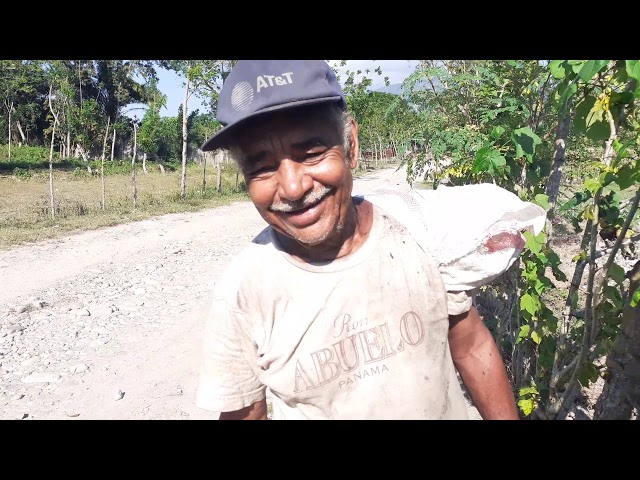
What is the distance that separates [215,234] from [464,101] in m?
7.42

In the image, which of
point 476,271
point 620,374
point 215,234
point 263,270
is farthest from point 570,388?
point 215,234

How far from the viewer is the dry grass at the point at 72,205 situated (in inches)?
425

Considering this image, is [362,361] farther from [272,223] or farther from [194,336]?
[194,336]

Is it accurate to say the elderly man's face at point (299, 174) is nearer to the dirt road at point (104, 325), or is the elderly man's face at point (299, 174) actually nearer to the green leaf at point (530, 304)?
the green leaf at point (530, 304)

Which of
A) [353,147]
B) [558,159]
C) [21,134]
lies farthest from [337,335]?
[21,134]

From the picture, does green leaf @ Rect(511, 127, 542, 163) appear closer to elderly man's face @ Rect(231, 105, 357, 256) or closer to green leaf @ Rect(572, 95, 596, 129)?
green leaf @ Rect(572, 95, 596, 129)

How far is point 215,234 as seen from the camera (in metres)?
10.8

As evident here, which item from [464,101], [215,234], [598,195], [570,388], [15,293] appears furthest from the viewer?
[215,234]

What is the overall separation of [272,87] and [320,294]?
564 mm

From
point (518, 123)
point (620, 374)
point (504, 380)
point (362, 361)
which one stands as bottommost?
point (620, 374)

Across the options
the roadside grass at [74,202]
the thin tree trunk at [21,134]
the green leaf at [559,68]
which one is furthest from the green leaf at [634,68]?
the thin tree trunk at [21,134]

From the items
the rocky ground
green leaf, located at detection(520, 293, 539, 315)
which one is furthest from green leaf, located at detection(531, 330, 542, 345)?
the rocky ground

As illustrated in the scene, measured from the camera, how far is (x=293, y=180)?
1306 mm

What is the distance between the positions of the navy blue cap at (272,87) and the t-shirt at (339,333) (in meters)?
0.40
